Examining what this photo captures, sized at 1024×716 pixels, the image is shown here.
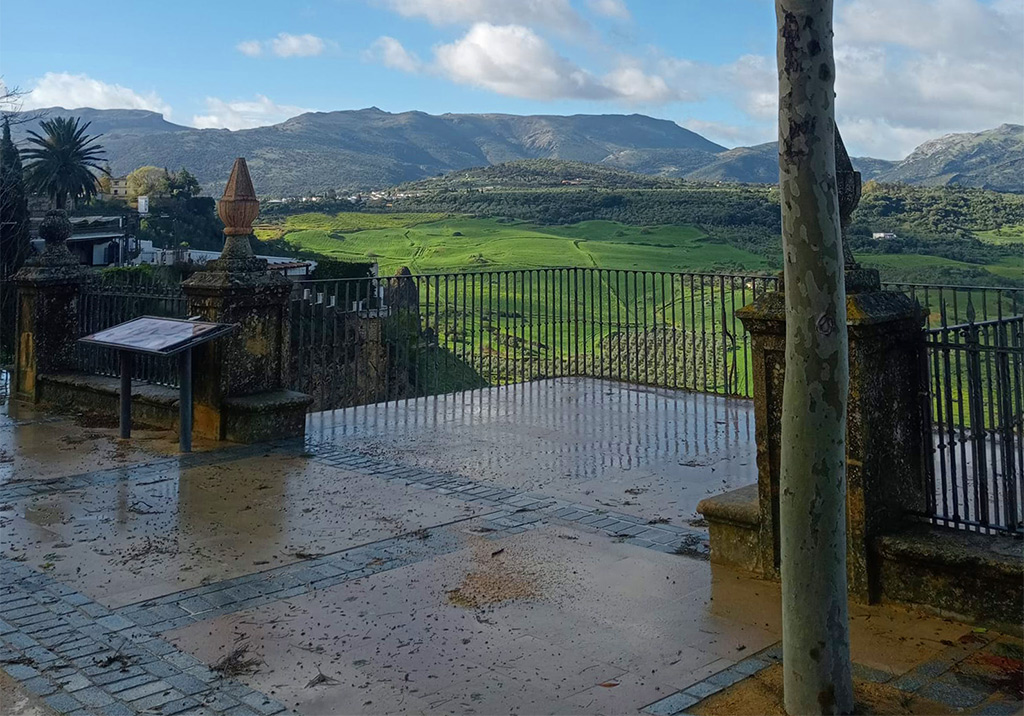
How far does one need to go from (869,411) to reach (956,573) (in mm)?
843

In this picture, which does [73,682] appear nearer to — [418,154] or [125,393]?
[125,393]

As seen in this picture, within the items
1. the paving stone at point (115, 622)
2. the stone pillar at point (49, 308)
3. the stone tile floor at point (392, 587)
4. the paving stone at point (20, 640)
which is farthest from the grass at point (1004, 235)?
the paving stone at point (20, 640)


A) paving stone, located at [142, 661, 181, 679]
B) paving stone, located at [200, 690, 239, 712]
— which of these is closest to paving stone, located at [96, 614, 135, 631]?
paving stone, located at [142, 661, 181, 679]

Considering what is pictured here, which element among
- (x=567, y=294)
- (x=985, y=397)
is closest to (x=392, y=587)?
(x=985, y=397)

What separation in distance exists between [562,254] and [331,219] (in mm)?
32917

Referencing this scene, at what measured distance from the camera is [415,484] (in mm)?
7250

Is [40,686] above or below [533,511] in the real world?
below

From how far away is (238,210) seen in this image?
8.93m

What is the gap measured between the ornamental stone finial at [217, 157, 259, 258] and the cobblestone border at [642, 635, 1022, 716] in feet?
21.9

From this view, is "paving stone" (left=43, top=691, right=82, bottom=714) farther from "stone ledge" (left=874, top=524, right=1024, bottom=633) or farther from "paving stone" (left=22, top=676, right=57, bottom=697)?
"stone ledge" (left=874, top=524, right=1024, bottom=633)

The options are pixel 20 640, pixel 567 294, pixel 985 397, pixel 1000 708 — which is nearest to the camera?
pixel 1000 708

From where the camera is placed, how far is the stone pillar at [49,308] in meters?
11.2

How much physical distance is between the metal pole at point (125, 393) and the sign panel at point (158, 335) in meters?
0.22

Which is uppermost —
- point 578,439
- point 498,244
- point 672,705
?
point 498,244
